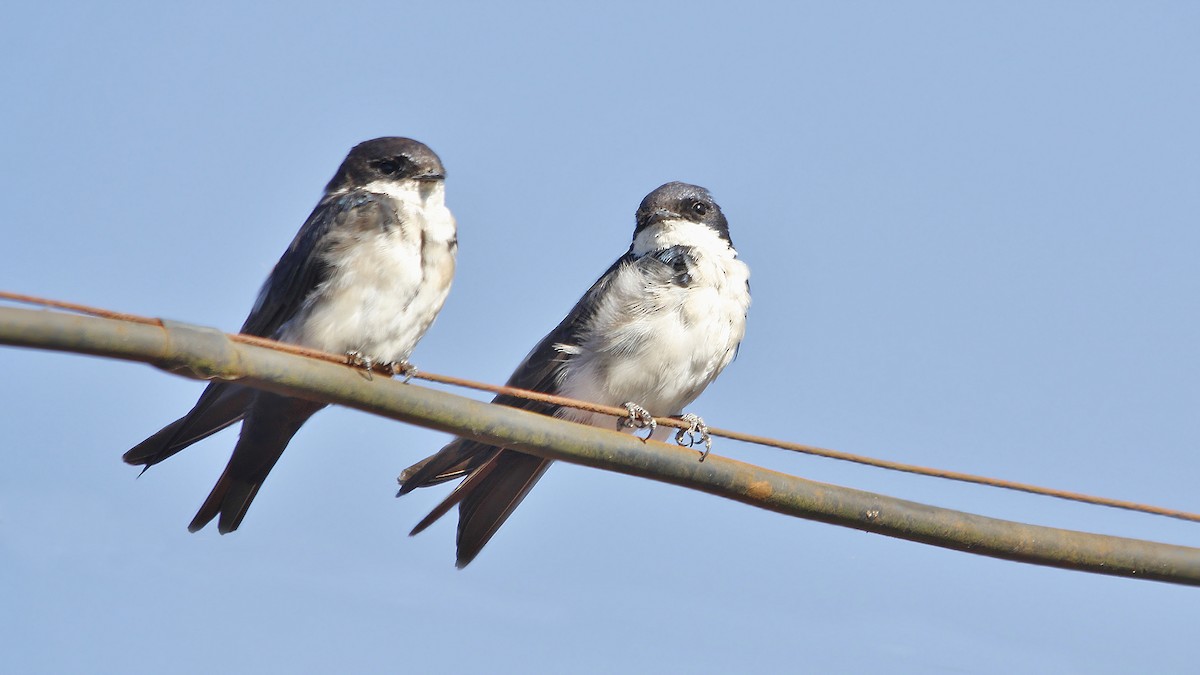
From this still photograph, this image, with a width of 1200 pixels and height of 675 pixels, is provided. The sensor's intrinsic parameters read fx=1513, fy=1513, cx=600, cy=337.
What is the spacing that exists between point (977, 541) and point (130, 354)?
2.67 metres

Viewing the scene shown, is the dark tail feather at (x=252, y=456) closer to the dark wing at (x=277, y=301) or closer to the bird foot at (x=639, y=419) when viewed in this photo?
the dark wing at (x=277, y=301)

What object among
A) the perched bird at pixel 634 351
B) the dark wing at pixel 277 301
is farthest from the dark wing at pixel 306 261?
the perched bird at pixel 634 351

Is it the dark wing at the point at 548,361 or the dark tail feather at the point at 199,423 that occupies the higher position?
the dark wing at the point at 548,361

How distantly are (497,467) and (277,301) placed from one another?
1.31 meters

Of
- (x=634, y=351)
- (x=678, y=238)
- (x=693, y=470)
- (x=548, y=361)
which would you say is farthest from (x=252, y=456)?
(x=693, y=470)

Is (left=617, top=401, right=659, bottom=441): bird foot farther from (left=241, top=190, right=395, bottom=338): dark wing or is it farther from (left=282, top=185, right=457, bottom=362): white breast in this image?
(left=241, top=190, right=395, bottom=338): dark wing

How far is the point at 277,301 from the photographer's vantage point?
702 cm

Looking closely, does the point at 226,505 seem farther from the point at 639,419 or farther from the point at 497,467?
the point at 639,419

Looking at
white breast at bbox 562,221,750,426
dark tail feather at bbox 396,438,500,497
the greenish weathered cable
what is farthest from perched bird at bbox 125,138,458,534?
the greenish weathered cable

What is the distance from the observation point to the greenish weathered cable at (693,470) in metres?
4.07

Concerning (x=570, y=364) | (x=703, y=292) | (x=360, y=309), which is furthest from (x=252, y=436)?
(x=703, y=292)

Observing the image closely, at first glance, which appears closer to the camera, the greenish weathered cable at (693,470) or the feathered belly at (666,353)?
the greenish weathered cable at (693,470)

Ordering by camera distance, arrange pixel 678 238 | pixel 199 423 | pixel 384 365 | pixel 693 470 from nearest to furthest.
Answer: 1. pixel 693 470
2. pixel 384 365
3. pixel 199 423
4. pixel 678 238

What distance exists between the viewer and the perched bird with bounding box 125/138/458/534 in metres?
6.71
